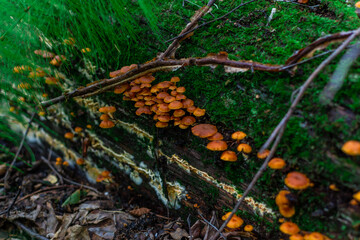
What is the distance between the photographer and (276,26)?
7.26 ft

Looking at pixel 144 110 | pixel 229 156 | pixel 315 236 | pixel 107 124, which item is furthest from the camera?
pixel 107 124

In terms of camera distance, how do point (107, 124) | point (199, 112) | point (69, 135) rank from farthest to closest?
point (69, 135) < point (107, 124) < point (199, 112)

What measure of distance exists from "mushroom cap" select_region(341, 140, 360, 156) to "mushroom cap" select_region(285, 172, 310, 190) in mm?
298

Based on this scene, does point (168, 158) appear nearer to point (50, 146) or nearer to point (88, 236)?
point (88, 236)

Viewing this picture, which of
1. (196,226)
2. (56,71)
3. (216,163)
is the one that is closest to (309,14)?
(216,163)

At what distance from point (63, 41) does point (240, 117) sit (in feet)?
6.96

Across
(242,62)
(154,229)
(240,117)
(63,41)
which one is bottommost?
(154,229)

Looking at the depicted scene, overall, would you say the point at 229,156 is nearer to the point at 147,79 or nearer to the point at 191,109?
the point at 191,109

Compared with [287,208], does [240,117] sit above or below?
above

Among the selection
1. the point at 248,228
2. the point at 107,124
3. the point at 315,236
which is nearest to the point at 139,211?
the point at 107,124

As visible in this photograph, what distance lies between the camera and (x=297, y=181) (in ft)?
5.41

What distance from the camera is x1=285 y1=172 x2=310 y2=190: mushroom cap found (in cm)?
163

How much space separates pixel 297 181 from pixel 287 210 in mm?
278

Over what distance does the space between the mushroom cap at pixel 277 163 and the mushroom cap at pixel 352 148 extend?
0.37 meters
